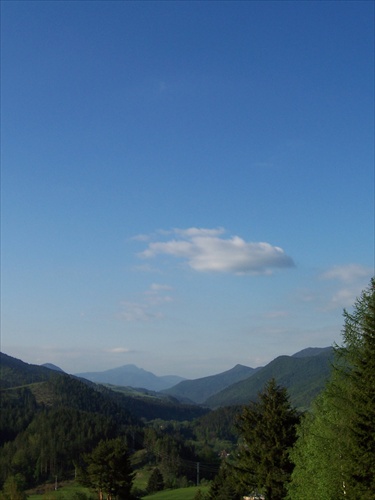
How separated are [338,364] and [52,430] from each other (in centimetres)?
19247

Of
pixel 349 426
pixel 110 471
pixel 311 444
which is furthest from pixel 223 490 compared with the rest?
pixel 349 426

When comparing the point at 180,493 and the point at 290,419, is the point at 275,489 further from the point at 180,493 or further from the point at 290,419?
the point at 180,493

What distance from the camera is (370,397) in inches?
902

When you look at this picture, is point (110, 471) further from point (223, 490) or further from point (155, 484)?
point (155, 484)

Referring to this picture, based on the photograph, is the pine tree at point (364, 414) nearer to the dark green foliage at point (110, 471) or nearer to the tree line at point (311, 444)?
the tree line at point (311, 444)

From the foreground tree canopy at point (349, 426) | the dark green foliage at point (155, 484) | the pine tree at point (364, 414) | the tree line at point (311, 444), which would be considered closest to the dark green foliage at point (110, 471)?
the tree line at point (311, 444)

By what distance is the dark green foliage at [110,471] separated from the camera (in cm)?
6322

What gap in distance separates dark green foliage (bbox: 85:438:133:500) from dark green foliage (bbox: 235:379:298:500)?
30.1 m

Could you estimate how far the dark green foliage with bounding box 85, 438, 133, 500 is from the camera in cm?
6322

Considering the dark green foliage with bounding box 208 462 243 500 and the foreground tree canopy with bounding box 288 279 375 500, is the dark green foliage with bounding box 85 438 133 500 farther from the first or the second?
the foreground tree canopy with bounding box 288 279 375 500

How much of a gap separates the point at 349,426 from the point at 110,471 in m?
47.0

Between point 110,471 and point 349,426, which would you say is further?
point 110,471

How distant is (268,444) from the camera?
1411 inches

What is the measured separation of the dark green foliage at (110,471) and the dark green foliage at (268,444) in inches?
1186
